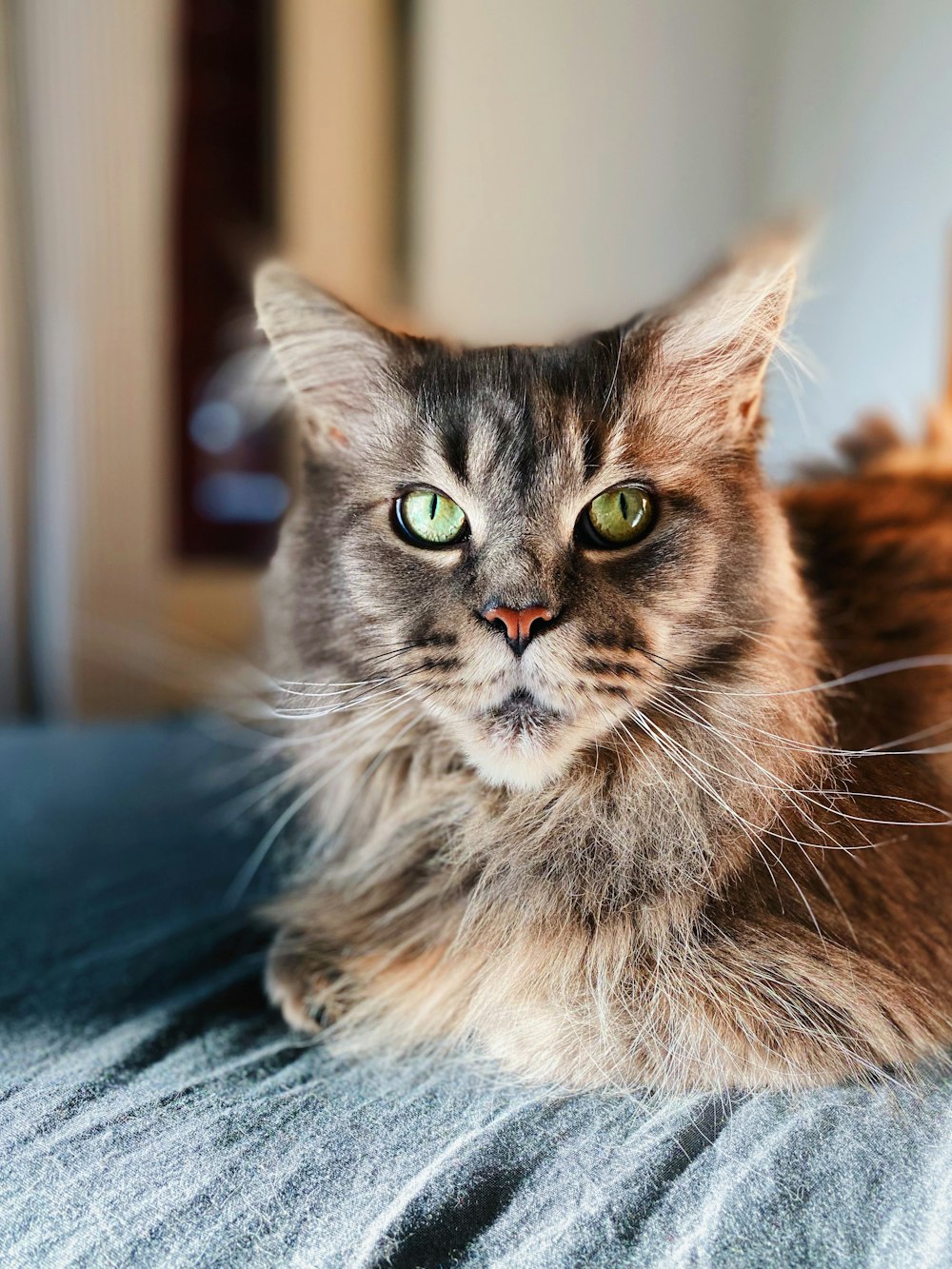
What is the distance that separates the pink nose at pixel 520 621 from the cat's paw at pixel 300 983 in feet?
1.38

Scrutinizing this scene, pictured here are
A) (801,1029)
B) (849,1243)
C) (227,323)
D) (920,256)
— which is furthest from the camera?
(227,323)

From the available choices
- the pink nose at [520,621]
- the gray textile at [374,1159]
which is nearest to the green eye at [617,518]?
the pink nose at [520,621]

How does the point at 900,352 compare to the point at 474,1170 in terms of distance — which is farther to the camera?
the point at 900,352

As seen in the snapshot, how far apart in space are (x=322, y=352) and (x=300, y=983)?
673 millimetres

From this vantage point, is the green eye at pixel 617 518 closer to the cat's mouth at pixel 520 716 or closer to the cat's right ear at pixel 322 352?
the cat's mouth at pixel 520 716

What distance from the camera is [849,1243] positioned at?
603mm

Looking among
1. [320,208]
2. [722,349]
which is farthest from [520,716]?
[320,208]

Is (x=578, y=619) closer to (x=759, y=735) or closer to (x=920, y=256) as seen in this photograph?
(x=759, y=735)

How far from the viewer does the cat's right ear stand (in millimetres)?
949

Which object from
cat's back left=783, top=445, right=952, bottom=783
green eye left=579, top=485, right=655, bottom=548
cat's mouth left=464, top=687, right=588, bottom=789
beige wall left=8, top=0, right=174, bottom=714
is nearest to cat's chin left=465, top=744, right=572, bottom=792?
cat's mouth left=464, top=687, right=588, bottom=789

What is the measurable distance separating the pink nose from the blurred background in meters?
1.59

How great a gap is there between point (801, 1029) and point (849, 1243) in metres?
0.19

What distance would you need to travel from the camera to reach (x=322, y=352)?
99 centimetres

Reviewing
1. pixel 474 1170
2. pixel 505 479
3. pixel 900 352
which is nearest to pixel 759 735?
pixel 505 479
